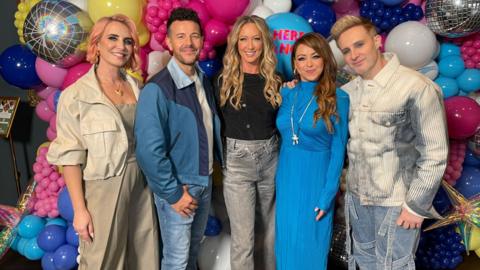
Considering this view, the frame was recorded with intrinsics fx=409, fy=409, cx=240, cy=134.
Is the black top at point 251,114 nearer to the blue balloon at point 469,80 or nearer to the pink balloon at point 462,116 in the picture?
the pink balloon at point 462,116

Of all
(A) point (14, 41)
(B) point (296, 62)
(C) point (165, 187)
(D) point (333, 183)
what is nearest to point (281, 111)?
(B) point (296, 62)

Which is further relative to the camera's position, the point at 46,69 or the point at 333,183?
the point at 46,69

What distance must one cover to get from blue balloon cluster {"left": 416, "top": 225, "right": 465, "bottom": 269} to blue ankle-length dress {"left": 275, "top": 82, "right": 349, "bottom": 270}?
1.29 meters

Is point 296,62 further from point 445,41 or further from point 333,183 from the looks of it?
point 445,41

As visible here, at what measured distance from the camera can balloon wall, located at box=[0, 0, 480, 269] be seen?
2.62 m

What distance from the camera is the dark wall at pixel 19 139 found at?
3.84 meters

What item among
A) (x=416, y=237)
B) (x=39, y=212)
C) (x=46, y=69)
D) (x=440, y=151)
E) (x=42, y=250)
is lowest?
(x=42, y=250)

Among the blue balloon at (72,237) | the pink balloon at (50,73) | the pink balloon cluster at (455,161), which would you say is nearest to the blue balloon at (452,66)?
the pink balloon cluster at (455,161)

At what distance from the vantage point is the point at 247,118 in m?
2.25

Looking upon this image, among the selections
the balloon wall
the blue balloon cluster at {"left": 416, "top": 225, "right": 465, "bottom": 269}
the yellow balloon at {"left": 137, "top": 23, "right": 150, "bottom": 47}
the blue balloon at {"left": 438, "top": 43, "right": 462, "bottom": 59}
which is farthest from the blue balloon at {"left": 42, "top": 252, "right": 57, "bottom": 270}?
the blue balloon at {"left": 438, "top": 43, "right": 462, "bottom": 59}

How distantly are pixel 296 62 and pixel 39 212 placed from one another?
2.24 m

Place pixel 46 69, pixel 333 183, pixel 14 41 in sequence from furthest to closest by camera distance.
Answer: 1. pixel 14 41
2. pixel 46 69
3. pixel 333 183

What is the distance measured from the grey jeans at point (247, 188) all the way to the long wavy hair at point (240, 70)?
24 cm

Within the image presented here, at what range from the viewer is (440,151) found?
1.79m
